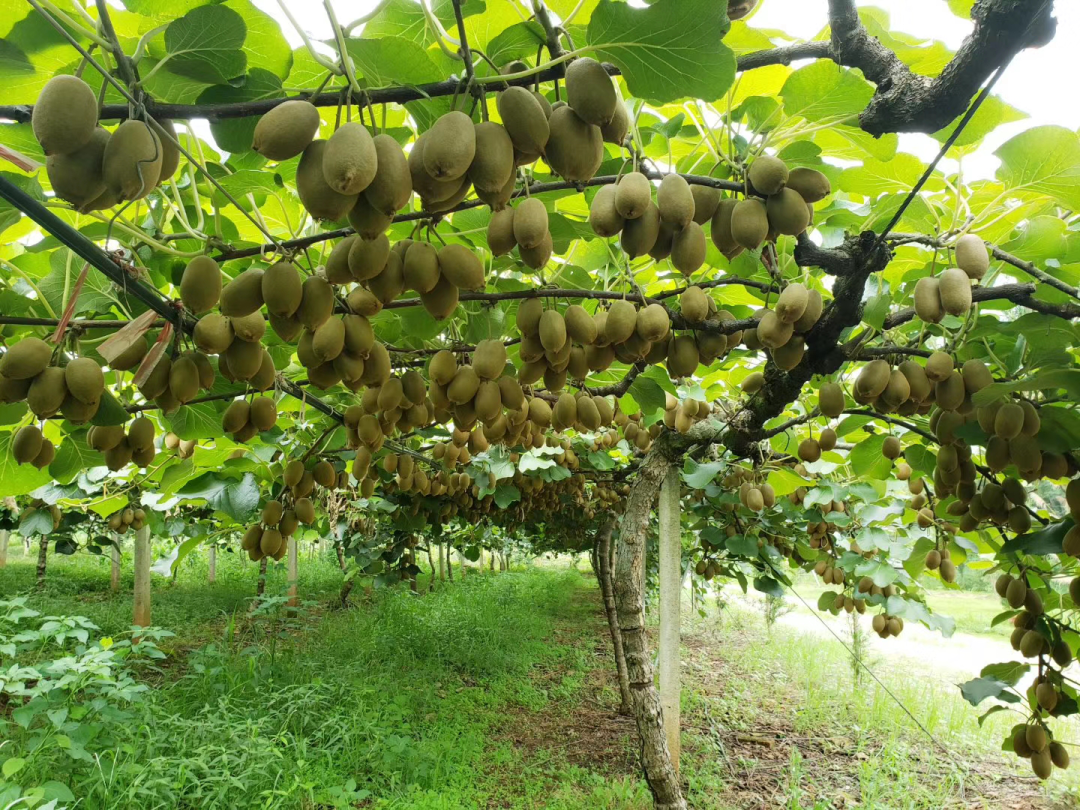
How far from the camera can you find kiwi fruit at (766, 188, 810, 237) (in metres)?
1.00

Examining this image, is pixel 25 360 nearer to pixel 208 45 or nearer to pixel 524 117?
pixel 208 45

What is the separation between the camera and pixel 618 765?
5531 millimetres

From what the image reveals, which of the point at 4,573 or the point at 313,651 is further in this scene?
the point at 4,573

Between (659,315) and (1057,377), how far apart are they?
0.90m

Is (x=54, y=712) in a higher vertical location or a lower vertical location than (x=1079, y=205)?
lower

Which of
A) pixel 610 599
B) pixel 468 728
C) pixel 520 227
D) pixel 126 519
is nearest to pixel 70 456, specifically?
pixel 520 227

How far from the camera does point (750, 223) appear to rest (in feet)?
3.23

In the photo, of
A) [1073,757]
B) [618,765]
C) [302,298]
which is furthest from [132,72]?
[1073,757]

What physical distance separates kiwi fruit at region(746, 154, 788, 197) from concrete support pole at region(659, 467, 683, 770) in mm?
2992

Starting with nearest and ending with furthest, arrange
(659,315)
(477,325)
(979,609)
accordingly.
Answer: (659,315)
(477,325)
(979,609)

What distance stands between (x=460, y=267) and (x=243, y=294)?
0.35 meters

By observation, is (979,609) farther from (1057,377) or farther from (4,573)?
(4,573)

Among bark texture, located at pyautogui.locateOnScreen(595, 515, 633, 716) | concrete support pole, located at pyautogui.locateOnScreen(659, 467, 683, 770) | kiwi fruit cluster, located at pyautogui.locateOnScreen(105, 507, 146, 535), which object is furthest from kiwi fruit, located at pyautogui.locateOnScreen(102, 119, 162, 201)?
bark texture, located at pyautogui.locateOnScreen(595, 515, 633, 716)

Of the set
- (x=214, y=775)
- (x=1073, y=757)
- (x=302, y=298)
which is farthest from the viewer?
(x=1073, y=757)
